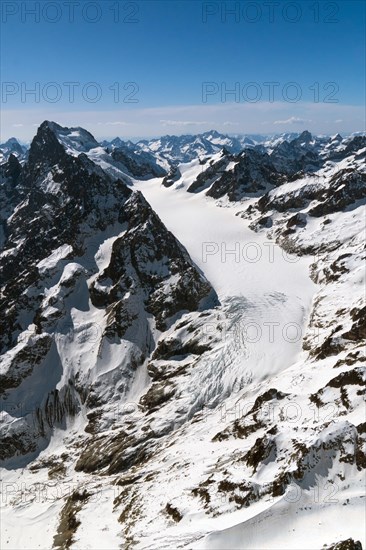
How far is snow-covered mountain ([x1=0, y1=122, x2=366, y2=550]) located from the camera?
4038 centimetres

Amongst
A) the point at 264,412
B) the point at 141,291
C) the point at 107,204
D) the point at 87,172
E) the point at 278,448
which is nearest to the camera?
the point at 278,448

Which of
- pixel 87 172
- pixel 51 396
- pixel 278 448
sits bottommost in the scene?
pixel 51 396

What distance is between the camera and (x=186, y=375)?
80.8 meters

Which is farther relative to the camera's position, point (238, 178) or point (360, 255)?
point (238, 178)

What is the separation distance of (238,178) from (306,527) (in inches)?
6387

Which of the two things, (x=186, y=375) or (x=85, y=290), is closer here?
(x=186, y=375)

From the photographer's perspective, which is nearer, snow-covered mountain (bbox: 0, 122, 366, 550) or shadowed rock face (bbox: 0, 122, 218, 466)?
snow-covered mountain (bbox: 0, 122, 366, 550)

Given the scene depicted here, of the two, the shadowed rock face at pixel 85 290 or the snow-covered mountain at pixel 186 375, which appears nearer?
the snow-covered mountain at pixel 186 375

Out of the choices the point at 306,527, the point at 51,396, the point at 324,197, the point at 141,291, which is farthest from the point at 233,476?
the point at 324,197

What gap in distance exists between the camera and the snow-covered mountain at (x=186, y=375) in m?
40.4

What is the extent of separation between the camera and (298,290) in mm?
103062

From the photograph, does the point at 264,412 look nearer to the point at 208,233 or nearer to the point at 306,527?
the point at 306,527

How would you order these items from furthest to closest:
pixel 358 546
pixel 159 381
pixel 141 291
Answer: pixel 141 291
pixel 159 381
pixel 358 546

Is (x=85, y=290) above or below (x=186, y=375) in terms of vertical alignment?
above
